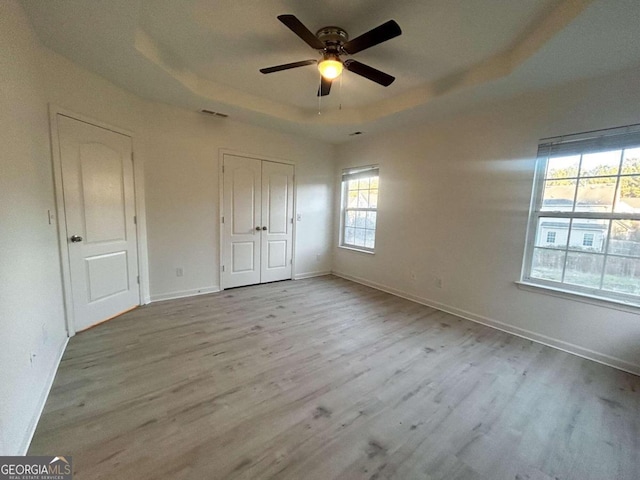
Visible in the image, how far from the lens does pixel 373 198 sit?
4512 millimetres

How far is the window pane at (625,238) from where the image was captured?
2.19 metres

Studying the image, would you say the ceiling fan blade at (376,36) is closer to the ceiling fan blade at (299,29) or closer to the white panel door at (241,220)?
the ceiling fan blade at (299,29)

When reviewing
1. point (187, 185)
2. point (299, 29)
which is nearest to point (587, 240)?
point (299, 29)

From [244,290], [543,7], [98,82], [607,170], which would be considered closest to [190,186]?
[98,82]

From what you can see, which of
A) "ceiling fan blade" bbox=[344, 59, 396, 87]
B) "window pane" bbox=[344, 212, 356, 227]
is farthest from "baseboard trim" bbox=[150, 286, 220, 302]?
"ceiling fan blade" bbox=[344, 59, 396, 87]

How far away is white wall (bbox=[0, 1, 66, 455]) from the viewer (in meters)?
1.30

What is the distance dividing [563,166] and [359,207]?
2.77m

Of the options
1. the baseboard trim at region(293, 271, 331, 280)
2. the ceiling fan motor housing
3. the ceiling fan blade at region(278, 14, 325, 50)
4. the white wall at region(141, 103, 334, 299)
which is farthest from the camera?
the baseboard trim at region(293, 271, 331, 280)

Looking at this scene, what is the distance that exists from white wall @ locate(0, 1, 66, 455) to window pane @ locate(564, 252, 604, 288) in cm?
407

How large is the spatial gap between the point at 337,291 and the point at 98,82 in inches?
149

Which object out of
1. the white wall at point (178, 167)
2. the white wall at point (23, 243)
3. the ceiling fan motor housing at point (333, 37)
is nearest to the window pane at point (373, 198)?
the white wall at point (178, 167)

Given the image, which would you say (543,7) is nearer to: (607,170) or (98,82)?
(607,170)

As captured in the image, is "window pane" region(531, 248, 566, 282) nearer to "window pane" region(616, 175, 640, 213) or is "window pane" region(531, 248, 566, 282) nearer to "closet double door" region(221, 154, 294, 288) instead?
"window pane" region(616, 175, 640, 213)

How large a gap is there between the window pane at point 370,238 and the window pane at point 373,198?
45cm
